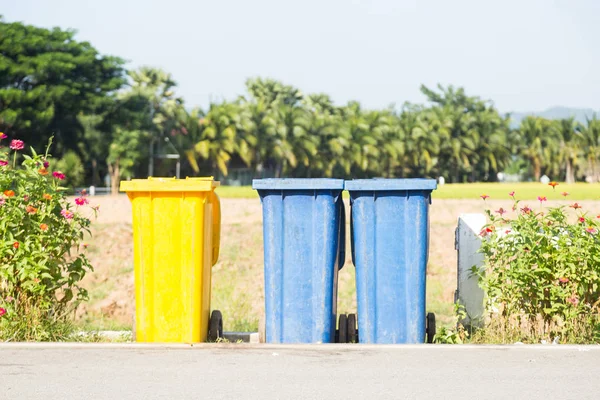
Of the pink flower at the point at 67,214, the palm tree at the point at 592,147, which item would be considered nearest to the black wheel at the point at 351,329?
the pink flower at the point at 67,214

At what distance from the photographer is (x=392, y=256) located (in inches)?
282

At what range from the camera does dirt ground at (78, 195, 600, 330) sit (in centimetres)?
1340

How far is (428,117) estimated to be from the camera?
97875 mm

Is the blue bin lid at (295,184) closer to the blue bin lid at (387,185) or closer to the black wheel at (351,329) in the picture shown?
the blue bin lid at (387,185)

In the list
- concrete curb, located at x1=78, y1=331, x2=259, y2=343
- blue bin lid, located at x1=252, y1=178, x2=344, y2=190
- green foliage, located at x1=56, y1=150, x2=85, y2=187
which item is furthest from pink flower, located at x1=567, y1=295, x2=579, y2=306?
green foliage, located at x1=56, y1=150, x2=85, y2=187

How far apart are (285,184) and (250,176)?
80265mm

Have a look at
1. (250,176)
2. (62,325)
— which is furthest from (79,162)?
(62,325)

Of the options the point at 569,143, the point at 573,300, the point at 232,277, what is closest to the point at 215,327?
the point at 573,300

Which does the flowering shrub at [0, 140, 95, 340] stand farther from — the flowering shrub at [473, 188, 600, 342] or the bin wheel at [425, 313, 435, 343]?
the flowering shrub at [473, 188, 600, 342]

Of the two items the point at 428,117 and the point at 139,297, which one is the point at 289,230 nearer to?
the point at 139,297

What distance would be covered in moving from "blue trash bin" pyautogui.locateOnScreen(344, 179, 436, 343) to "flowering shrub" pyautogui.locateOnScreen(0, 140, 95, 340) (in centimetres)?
212

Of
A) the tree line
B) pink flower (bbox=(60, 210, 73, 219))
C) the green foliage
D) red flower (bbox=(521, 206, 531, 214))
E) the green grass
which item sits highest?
the tree line

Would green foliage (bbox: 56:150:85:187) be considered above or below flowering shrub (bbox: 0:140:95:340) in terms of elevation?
above

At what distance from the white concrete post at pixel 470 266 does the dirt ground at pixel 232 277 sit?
2.66m
